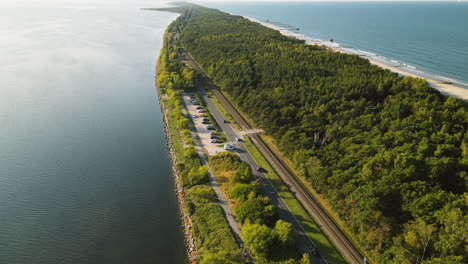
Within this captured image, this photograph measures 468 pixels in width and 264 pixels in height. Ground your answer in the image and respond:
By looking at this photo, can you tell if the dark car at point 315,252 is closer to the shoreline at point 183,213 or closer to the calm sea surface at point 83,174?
the shoreline at point 183,213

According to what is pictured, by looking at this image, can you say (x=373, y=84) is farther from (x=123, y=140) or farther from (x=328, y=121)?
(x=123, y=140)

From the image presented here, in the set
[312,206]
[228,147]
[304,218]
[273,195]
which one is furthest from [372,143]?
[228,147]

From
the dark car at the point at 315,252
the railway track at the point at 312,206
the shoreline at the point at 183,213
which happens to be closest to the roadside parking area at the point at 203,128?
the shoreline at the point at 183,213

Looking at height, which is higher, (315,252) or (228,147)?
(228,147)

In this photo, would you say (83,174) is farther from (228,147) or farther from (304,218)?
(304,218)

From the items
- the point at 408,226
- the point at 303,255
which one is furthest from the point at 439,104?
the point at 303,255

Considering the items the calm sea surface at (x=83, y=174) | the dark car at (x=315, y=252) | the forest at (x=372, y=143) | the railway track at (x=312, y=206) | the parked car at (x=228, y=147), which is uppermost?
the forest at (x=372, y=143)
